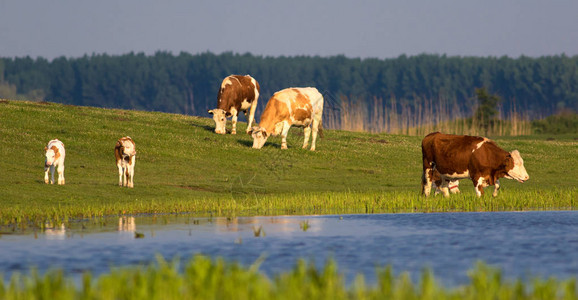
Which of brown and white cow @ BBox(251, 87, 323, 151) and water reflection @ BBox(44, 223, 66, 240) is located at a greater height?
brown and white cow @ BBox(251, 87, 323, 151)

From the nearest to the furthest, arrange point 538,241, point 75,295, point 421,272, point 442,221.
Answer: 1. point 75,295
2. point 421,272
3. point 538,241
4. point 442,221

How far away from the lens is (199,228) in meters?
18.0

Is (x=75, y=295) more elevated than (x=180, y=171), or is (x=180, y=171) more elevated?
(x=180, y=171)

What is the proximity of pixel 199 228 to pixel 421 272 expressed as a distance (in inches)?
287

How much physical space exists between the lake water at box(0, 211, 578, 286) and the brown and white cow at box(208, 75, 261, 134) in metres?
27.9

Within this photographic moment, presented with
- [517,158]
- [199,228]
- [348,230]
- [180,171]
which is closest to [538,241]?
[348,230]

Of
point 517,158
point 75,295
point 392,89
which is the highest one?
point 392,89

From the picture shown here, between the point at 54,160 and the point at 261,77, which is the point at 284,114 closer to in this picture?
the point at 54,160

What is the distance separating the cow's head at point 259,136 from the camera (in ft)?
138

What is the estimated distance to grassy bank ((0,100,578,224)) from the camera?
78.1 ft

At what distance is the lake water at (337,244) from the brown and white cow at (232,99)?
91.4 feet

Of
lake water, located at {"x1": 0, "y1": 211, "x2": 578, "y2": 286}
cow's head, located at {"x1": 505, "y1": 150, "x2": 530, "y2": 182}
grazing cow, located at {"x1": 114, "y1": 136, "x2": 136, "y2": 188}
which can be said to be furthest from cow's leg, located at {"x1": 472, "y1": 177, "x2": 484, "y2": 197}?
grazing cow, located at {"x1": 114, "y1": 136, "x2": 136, "y2": 188}

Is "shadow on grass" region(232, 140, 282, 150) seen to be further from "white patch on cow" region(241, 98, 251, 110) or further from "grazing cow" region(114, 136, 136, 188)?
"grazing cow" region(114, 136, 136, 188)

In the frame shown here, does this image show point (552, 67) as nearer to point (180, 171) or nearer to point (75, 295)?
point (180, 171)
